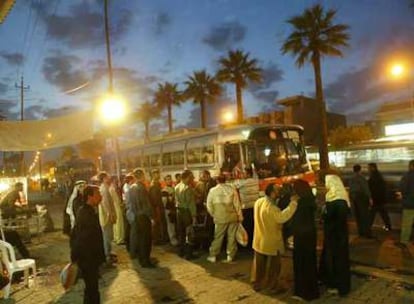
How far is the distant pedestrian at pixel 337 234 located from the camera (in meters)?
6.58

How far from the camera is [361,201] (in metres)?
10.6

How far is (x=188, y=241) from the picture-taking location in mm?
9922

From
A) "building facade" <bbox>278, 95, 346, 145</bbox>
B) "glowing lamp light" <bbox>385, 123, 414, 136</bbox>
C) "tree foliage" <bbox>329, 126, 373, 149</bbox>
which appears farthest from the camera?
"building facade" <bbox>278, 95, 346, 145</bbox>

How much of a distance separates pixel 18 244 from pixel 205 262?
15.1ft

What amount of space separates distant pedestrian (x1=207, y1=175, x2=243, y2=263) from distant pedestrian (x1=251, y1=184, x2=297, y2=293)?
184 cm

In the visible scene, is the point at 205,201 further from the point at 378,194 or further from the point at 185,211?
the point at 378,194

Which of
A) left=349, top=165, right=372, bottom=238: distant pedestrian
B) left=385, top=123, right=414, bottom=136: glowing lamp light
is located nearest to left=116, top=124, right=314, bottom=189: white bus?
left=349, top=165, right=372, bottom=238: distant pedestrian

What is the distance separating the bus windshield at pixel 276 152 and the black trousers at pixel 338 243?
232 inches

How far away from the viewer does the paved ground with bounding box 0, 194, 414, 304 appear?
6762 millimetres

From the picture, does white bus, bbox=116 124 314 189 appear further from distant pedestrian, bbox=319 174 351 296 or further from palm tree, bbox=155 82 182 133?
palm tree, bbox=155 82 182 133

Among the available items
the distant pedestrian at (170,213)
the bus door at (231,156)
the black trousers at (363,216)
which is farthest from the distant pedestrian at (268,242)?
the bus door at (231,156)

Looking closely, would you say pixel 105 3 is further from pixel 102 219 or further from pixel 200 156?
pixel 102 219

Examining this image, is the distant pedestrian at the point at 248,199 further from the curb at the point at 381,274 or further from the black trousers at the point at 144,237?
the curb at the point at 381,274

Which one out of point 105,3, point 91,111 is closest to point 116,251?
point 91,111
